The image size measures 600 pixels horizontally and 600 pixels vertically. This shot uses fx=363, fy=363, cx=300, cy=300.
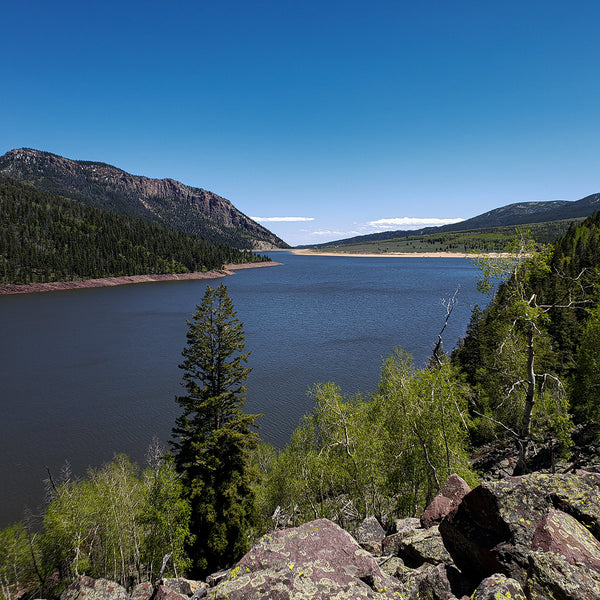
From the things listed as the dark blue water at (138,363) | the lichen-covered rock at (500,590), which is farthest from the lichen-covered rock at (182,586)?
the dark blue water at (138,363)

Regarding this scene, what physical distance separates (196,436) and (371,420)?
11.4 meters

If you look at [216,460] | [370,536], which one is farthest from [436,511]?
[216,460]

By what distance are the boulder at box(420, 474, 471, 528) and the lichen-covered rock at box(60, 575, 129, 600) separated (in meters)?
13.4

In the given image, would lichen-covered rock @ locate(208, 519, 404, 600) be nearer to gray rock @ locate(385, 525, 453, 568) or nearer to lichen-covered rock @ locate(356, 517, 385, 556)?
gray rock @ locate(385, 525, 453, 568)

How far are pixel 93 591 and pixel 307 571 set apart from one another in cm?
1439

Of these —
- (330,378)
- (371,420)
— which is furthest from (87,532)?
(330,378)

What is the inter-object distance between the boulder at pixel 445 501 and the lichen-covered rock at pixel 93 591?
44.0 ft

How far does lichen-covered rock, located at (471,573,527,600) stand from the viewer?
6086 mm

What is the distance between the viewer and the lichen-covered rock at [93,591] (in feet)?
52.6

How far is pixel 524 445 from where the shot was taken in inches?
577

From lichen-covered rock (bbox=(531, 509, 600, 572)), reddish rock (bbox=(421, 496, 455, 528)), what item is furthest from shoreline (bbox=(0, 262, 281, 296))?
lichen-covered rock (bbox=(531, 509, 600, 572))

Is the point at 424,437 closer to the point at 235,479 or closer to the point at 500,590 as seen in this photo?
the point at 235,479

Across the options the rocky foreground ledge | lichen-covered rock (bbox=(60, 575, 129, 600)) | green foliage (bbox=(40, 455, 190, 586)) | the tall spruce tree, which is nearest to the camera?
the rocky foreground ledge

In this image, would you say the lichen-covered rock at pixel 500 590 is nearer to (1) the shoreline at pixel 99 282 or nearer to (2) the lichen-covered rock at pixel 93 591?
(2) the lichen-covered rock at pixel 93 591
